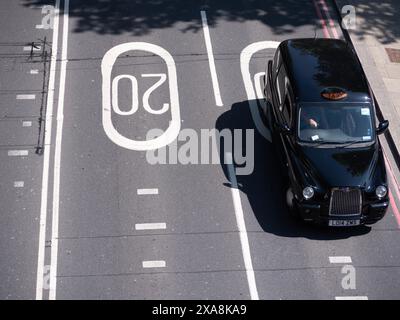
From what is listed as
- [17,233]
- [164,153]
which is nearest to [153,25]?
[164,153]

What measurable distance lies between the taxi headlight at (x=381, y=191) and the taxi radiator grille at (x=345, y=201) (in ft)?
1.25

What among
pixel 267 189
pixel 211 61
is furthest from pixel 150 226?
pixel 211 61

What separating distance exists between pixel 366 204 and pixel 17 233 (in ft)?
21.7

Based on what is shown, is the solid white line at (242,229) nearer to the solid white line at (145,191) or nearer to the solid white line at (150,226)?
the solid white line at (150,226)

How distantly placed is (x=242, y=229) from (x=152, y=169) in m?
2.43

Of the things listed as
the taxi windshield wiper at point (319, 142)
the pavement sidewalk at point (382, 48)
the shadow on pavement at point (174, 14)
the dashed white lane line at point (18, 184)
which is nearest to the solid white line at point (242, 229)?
the taxi windshield wiper at point (319, 142)

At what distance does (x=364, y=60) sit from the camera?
19.3 m

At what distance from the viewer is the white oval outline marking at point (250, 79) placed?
17.6 meters

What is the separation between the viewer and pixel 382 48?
19781mm

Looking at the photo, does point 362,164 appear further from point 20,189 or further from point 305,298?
point 20,189

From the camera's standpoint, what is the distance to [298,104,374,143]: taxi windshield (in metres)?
15.5
